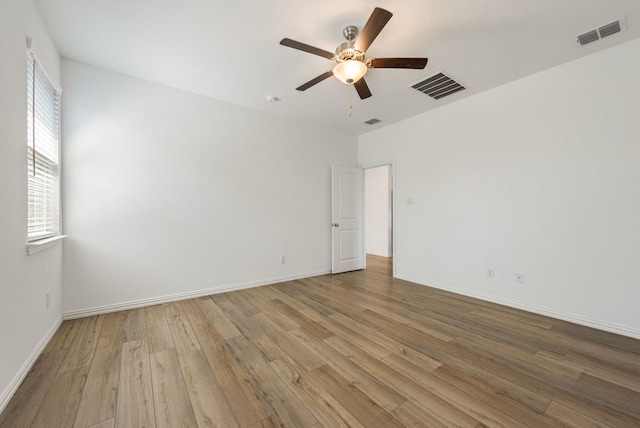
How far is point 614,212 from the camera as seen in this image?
2.56m

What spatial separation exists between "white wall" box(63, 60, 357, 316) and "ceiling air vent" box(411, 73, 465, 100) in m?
2.09

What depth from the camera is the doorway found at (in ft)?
22.4

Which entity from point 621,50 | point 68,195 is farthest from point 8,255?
point 621,50

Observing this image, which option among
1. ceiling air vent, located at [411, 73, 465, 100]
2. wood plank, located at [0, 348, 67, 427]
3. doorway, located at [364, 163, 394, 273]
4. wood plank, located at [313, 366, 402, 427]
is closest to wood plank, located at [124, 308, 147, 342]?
wood plank, located at [0, 348, 67, 427]

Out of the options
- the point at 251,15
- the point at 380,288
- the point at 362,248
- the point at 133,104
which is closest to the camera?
the point at 251,15

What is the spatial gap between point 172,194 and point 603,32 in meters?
4.93

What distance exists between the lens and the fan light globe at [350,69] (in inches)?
84.9

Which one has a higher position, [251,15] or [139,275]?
[251,15]

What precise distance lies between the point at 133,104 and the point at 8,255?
227cm

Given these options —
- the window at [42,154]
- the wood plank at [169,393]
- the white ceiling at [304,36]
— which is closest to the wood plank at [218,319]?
the wood plank at [169,393]

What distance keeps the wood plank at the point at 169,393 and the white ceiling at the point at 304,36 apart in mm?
2886

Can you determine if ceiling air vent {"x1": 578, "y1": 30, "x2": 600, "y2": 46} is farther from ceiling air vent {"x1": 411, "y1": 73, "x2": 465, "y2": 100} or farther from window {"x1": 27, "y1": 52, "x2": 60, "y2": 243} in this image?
window {"x1": 27, "y1": 52, "x2": 60, "y2": 243}

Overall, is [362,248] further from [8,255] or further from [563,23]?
[8,255]

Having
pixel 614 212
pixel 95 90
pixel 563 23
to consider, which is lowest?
pixel 614 212
